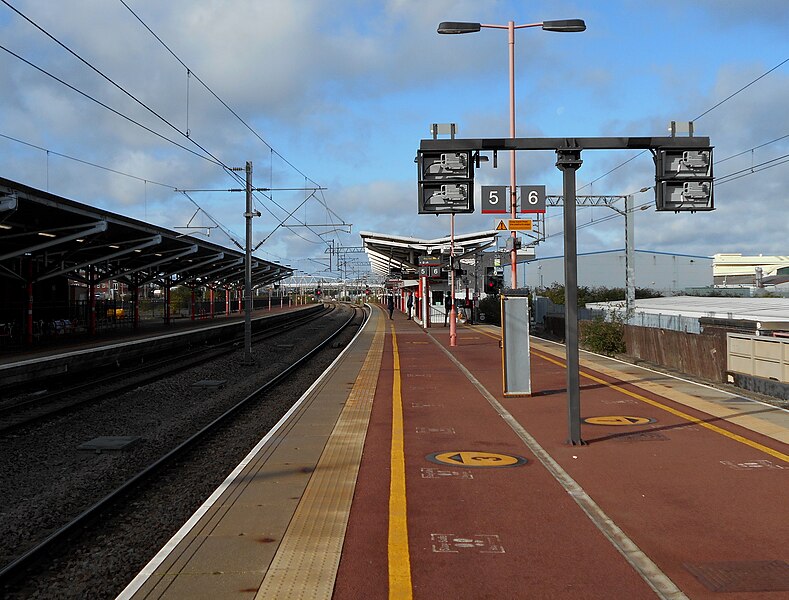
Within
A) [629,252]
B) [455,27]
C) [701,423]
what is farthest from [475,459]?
[629,252]

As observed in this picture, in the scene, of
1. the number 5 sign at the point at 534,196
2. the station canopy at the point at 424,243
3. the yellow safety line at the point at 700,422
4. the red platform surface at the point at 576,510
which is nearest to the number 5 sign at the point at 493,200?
the number 5 sign at the point at 534,196

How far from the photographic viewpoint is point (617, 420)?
36.6 ft

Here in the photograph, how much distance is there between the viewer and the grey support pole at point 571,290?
9.42 metres

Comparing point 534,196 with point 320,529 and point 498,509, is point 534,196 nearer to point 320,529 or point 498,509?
point 498,509

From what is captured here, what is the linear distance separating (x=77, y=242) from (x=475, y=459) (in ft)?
86.5

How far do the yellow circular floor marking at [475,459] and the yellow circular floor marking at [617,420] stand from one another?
273cm

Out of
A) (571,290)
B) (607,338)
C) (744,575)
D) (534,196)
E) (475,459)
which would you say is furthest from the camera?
(607,338)

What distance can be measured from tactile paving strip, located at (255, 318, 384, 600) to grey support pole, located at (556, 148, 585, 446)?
→ 283cm

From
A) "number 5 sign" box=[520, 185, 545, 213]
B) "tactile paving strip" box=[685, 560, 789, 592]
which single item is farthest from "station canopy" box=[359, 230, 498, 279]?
"tactile paving strip" box=[685, 560, 789, 592]

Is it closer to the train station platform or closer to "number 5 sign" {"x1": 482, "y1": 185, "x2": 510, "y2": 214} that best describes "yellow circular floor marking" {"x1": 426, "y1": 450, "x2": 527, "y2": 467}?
the train station platform

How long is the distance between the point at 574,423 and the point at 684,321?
1771 cm

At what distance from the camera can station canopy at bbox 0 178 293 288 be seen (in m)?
23.7

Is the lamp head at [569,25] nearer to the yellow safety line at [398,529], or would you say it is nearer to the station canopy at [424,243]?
the yellow safety line at [398,529]

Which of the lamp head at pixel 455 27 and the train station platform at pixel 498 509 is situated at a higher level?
the lamp head at pixel 455 27
